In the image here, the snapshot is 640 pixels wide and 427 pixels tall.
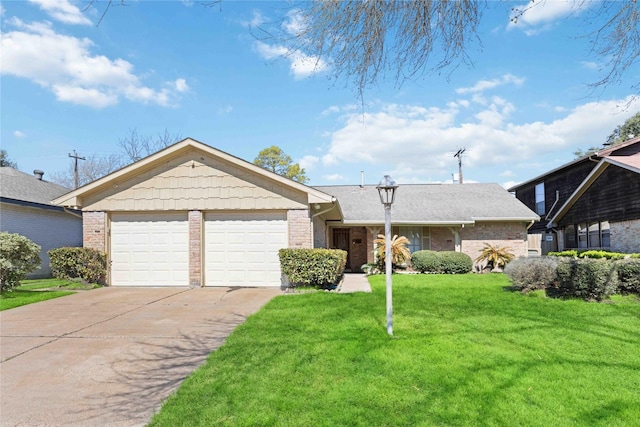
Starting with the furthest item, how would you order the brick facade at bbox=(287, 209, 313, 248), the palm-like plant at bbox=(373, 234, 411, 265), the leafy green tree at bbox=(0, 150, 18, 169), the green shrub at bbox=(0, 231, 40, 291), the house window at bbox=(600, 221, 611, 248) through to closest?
1. the leafy green tree at bbox=(0, 150, 18, 169)
2. the house window at bbox=(600, 221, 611, 248)
3. the palm-like plant at bbox=(373, 234, 411, 265)
4. the brick facade at bbox=(287, 209, 313, 248)
5. the green shrub at bbox=(0, 231, 40, 291)

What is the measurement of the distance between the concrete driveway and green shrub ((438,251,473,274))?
9.21m

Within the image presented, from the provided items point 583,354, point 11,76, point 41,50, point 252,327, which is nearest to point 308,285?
point 252,327

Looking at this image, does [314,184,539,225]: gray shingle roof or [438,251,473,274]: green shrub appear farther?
[314,184,539,225]: gray shingle roof

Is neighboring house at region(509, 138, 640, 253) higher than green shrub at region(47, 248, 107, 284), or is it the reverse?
neighboring house at region(509, 138, 640, 253)

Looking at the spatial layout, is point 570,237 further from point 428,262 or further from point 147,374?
point 147,374

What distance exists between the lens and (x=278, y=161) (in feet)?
127

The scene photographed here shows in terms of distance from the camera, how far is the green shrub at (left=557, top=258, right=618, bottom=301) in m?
8.02

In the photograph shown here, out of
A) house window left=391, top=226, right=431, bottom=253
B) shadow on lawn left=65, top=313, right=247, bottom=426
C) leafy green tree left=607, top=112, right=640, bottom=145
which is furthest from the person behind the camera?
leafy green tree left=607, top=112, right=640, bottom=145

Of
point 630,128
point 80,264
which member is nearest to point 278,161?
point 80,264

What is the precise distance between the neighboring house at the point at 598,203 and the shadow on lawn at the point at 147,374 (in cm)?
1600

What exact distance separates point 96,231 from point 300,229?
6.39 m

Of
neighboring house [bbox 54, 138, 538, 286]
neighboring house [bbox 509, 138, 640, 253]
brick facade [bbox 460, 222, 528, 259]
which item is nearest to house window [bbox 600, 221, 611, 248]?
neighboring house [bbox 509, 138, 640, 253]

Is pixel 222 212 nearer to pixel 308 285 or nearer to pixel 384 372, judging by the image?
pixel 308 285

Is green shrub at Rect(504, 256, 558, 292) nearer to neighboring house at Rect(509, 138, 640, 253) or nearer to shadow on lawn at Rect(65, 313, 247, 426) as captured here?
shadow on lawn at Rect(65, 313, 247, 426)
